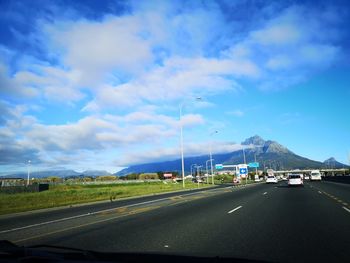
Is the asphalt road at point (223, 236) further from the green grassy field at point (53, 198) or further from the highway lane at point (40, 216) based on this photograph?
the green grassy field at point (53, 198)

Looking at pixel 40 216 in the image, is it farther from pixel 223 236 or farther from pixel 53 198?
pixel 53 198

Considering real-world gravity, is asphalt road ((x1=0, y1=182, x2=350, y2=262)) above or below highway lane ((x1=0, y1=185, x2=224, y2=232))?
below

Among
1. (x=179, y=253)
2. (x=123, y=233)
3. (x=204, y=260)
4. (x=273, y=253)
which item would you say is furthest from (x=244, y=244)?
(x=123, y=233)

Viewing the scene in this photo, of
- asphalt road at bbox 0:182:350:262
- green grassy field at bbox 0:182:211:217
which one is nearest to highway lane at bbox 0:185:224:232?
green grassy field at bbox 0:182:211:217

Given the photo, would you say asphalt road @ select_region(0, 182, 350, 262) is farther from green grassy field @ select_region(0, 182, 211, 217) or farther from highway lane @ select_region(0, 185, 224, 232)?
green grassy field @ select_region(0, 182, 211, 217)

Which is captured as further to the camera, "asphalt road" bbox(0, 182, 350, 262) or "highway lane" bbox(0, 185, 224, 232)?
"highway lane" bbox(0, 185, 224, 232)

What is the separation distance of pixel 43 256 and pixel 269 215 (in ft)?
40.8

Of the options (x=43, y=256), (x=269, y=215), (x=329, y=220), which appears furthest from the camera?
(x=269, y=215)

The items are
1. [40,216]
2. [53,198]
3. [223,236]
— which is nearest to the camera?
[223,236]

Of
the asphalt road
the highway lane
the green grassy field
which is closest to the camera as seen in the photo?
the asphalt road

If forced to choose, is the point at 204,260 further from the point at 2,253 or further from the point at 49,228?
the point at 49,228

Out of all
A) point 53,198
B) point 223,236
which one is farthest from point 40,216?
point 53,198

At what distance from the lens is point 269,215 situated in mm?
17172

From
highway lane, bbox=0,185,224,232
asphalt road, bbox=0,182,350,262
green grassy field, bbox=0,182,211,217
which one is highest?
green grassy field, bbox=0,182,211,217
